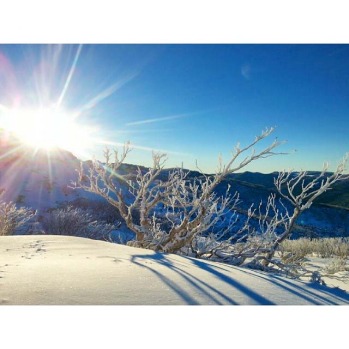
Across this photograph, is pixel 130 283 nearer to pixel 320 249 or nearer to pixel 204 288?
pixel 204 288

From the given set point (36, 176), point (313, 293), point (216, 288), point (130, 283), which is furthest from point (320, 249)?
point (36, 176)

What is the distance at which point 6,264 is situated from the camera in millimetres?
2193

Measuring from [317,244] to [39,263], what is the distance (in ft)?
18.6

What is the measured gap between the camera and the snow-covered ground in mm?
1650

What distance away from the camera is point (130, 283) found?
185 centimetres

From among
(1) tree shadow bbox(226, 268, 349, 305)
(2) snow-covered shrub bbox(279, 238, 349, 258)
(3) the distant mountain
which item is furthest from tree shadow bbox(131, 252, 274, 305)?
(3) the distant mountain

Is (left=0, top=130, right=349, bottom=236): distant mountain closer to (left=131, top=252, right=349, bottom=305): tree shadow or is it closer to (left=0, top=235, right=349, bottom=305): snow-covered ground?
(left=0, top=235, right=349, bottom=305): snow-covered ground

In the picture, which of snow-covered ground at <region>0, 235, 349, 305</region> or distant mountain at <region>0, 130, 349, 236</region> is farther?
distant mountain at <region>0, 130, 349, 236</region>

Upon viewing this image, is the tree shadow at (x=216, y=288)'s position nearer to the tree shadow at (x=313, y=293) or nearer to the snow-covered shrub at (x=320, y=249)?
the tree shadow at (x=313, y=293)
